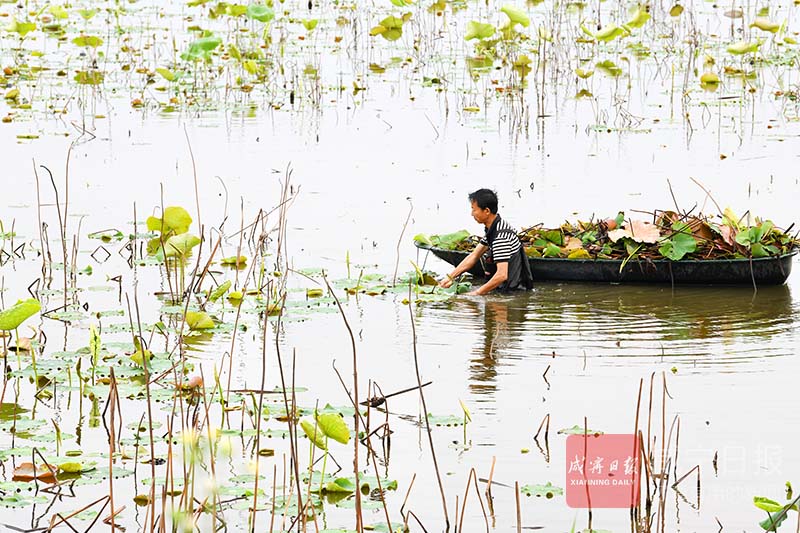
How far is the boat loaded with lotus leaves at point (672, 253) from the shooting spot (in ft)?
31.2

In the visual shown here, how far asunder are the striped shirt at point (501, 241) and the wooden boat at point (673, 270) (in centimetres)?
37

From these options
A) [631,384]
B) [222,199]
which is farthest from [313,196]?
[631,384]

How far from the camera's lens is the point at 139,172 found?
13.5 m

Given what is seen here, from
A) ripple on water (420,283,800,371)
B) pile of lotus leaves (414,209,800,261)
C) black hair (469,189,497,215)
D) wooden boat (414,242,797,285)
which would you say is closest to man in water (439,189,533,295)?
black hair (469,189,497,215)

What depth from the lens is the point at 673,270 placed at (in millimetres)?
9594

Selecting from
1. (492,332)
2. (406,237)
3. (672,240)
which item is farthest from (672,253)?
(406,237)

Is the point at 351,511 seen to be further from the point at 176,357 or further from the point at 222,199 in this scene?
the point at 222,199

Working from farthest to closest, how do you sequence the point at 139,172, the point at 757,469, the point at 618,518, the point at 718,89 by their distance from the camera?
the point at 718,89, the point at 139,172, the point at 757,469, the point at 618,518

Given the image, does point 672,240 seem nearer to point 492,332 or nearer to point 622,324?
point 622,324

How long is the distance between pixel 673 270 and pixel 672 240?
0.68 feet

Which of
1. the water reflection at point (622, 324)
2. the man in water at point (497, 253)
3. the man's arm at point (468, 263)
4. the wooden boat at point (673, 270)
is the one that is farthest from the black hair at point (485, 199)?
the water reflection at point (622, 324)

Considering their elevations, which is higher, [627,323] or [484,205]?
[484,205]

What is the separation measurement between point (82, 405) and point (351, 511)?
1.90 metres

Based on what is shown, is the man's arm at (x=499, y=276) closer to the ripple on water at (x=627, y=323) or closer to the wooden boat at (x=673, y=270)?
the ripple on water at (x=627, y=323)
